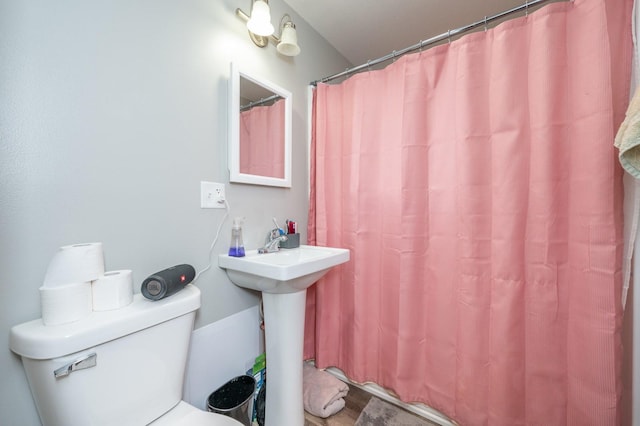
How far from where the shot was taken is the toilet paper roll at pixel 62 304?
63cm

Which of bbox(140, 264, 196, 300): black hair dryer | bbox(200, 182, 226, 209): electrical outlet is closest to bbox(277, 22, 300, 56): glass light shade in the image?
bbox(200, 182, 226, 209): electrical outlet

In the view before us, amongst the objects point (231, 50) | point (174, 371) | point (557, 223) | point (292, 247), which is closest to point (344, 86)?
point (231, 50)

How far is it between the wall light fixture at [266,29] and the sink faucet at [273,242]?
0.99 m

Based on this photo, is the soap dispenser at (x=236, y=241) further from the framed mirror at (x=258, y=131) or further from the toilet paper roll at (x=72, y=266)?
the toilet paper roll at (x=72, y=266)

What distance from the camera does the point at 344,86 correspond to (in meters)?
1.53

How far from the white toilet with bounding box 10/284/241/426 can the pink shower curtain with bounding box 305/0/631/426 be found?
90 centimetres

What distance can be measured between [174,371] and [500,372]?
1.28 meters

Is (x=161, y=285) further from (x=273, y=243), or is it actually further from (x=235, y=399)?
(x=235, y=399)

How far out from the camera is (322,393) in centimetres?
135

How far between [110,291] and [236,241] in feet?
1.65

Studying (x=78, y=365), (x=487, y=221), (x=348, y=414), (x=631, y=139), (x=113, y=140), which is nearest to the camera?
(x=78, y=365)

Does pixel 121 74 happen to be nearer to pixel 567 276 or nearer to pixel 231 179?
pixel 231 179

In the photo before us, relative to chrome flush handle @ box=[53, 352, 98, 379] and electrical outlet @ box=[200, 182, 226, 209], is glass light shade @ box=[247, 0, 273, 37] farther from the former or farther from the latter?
chrome flush handle @ box=[53, 352, 98, 379]

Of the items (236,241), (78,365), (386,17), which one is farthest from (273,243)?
(386,17)
